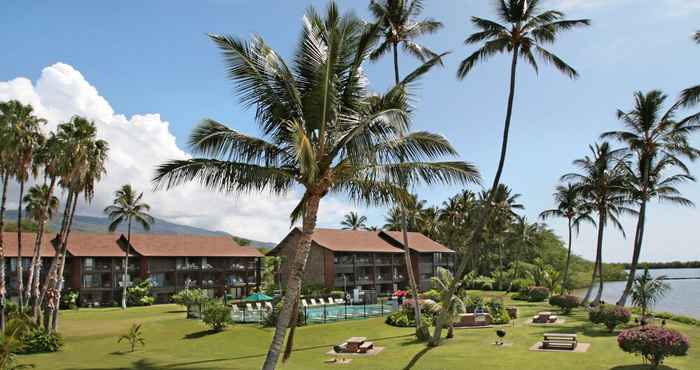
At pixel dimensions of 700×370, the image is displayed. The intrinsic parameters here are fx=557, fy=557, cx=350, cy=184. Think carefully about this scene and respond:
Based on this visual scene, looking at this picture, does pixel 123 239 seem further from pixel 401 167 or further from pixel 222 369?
pixel 401 167

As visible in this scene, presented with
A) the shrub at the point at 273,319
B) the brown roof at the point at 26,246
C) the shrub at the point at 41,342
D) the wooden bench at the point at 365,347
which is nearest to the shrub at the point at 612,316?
the wooden bench at the point at 365,347

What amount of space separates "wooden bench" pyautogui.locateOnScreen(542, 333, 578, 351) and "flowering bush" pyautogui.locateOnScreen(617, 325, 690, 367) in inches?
203

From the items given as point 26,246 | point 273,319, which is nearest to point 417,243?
point 273,319

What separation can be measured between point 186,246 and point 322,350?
4397 centimetres

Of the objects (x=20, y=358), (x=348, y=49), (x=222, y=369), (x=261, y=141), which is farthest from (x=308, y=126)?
(x=20, y=358)

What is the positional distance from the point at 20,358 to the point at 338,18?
60.2 ft

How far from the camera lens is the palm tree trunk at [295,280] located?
13117mm

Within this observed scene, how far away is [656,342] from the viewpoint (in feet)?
59.9

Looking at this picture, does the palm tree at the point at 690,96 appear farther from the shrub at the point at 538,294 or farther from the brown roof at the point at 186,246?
the brown roof at the point at 186,246

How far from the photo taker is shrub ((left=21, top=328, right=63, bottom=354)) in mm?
23375

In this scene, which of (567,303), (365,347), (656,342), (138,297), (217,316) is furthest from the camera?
(138,297)

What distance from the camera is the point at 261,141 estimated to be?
49.9 feet

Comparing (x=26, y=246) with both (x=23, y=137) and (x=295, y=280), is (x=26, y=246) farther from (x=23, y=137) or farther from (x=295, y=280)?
(x=295, y=280)

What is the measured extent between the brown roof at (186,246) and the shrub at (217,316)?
109 feet
